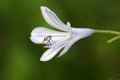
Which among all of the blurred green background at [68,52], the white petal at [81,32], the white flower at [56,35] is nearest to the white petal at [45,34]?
the white flower at [56,35]

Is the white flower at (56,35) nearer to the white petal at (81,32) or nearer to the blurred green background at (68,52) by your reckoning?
the white petal at (81,32)

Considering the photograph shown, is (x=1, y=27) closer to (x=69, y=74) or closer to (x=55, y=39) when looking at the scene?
(x=69, y=74)

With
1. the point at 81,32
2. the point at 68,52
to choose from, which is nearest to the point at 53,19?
the point at 81,32

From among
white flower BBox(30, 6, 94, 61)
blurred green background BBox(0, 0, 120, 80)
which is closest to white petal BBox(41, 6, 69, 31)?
white flower BBox(30, 6, 94, 61)

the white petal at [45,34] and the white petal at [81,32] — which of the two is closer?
the white petal at [81,32]

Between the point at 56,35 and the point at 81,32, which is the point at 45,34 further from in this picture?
the point at 81,32
